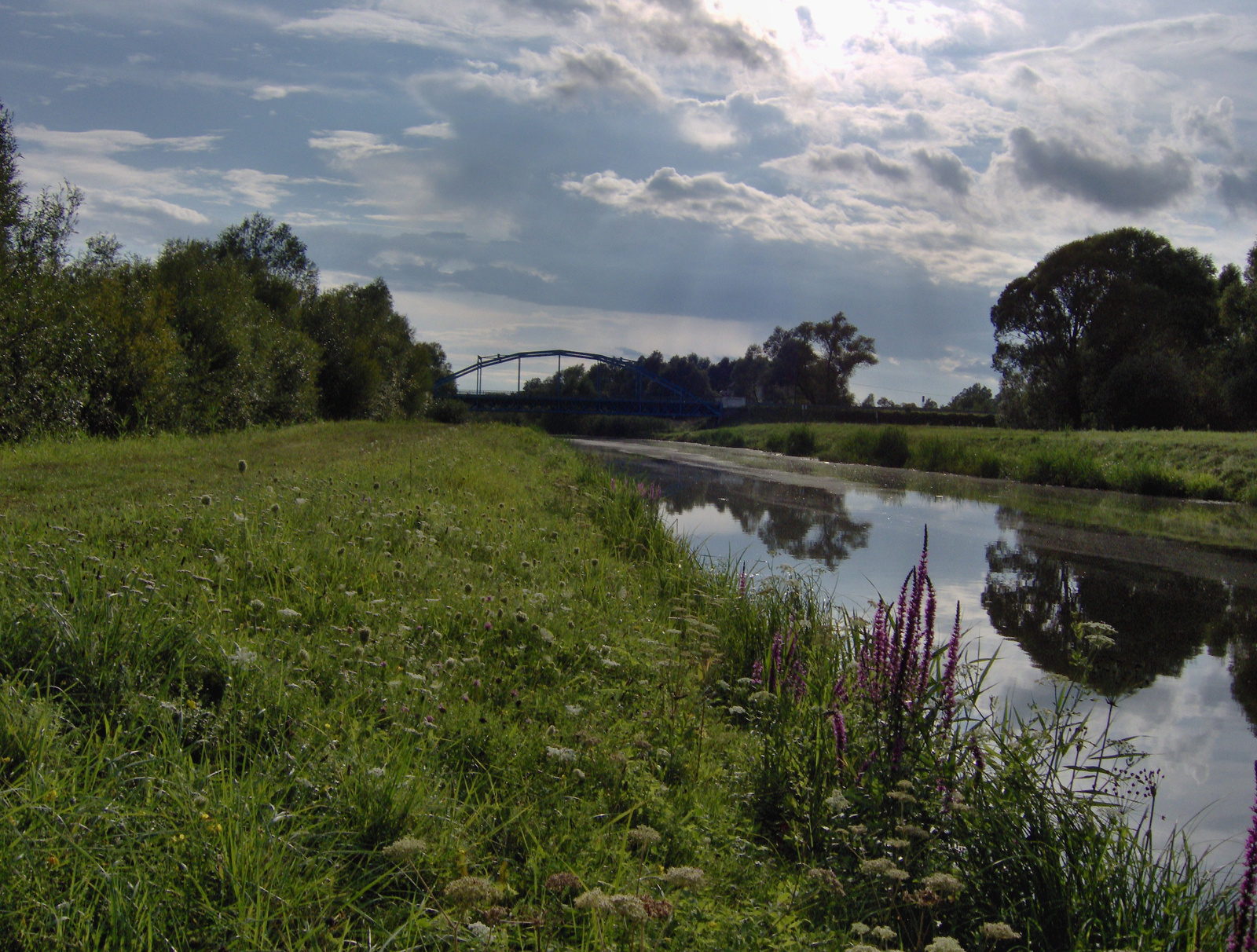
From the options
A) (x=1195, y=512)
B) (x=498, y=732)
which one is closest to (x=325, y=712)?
(x=498, y=732)

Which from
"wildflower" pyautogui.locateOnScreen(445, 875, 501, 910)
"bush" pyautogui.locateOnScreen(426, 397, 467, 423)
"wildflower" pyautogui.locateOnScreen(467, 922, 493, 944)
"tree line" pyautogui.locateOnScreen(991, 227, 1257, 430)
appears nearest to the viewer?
"wildflower" pyautogui.locateOnScreen(445, 875, 501, 910)

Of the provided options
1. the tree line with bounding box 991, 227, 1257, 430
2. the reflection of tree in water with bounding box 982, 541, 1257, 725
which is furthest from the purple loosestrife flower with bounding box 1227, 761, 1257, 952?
the tree line with bounding box 991, 227, 1257, 430

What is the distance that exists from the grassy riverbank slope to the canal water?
215 cm

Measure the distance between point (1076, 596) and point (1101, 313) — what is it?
1380 inches

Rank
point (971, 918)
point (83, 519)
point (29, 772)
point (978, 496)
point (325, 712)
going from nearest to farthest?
1. point (29, 772)
2. point (971, 918)
3. point (325, 712)
4. point (83, 519)
5. point (978, 496)

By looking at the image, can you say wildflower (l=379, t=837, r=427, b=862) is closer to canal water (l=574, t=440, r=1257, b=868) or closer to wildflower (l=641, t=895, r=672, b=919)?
wildflower (l=641, t=895, r=672, b=919)

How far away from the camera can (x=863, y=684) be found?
383 cm

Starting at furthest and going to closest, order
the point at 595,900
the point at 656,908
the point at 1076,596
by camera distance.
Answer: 1. the point at 1076,596
2. the point at 656,908
3. the point at 595,900

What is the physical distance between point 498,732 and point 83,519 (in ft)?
11.3

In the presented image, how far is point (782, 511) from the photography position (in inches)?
635

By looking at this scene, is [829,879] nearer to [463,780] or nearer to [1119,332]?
[463,780]

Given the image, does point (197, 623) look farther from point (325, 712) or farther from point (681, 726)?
point (681, 726)

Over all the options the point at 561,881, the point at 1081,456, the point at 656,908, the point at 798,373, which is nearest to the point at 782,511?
the point at 1081,456

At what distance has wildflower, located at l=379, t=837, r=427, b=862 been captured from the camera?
209 centimetres
